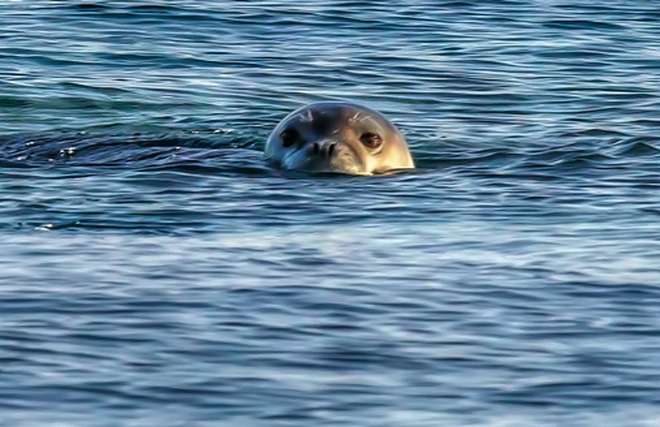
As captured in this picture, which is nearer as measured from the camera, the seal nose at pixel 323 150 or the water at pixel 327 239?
the water at pixel 327 239

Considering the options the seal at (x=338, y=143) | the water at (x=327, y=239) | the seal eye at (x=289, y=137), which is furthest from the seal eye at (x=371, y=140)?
the seal eye at (x=289, y=137)

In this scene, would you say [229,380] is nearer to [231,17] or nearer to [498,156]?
[498,156]

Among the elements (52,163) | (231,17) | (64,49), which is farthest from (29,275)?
(231,17)

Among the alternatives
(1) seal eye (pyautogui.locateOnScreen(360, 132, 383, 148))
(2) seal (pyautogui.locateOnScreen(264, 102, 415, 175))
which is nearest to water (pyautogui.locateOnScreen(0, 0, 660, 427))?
(2) seal (pyautogui.locateOnScreen(264, 102, 415, 175))

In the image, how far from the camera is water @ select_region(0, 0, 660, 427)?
818cm

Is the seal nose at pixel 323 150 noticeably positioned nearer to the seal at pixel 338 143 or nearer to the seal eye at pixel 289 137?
the seal at pixel 338 143

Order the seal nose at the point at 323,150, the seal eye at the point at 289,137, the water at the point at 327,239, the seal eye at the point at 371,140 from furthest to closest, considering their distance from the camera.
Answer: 1. the seal eye at the point at 289,137
2. the seal eye at the point at 371,140
3. the seal nose at the point at 323,150
4. the water at the point at 327,239

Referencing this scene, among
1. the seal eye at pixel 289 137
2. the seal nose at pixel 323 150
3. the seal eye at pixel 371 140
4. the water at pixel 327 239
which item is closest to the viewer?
the water at pixel 327 239

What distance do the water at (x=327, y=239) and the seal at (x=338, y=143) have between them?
0.19m

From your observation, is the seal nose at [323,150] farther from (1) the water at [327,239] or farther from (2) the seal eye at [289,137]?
(2) the seal eye at [289,137]

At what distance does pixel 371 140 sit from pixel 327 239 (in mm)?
2778

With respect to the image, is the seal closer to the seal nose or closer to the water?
the seal nose

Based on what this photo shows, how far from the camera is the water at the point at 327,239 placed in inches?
322

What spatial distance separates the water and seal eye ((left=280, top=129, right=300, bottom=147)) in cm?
25
